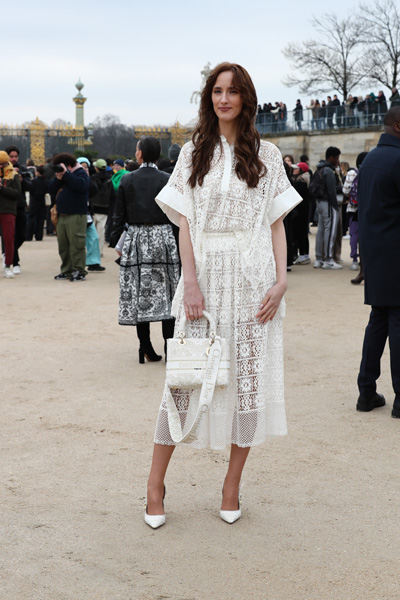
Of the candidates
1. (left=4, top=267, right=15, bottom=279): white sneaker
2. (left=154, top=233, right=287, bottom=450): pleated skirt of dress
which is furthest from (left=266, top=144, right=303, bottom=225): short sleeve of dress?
(left=4, top=267, right=15, bottom=279): white sneaker

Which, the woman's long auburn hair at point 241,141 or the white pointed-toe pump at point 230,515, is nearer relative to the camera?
the woman's long auburn hair at point 241,141

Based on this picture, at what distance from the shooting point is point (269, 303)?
360cm

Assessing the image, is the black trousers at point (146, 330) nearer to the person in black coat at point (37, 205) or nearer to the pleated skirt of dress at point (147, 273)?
the pleated skirt of dress at point (147, 273)

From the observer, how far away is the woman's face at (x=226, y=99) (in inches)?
140

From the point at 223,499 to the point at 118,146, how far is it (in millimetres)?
58377

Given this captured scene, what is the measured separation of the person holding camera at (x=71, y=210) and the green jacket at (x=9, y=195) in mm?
565

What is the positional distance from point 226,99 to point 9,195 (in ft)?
31.5

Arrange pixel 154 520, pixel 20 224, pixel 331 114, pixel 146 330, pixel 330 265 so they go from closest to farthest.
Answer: pixel 154 520, pixel 146 330, pixel 20 224, pixel 330 265, pixel 331 114

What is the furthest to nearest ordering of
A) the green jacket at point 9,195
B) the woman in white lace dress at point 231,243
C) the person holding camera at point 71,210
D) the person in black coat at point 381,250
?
the green jacket at point 9,195, the person holding camera at point 71,210, the person in black coat at point 381,250, the woman in white lace dress at point 231,243

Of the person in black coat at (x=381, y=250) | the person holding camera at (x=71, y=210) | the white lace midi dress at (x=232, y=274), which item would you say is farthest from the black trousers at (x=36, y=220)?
the white lace midi dress at (x=232, y=274)

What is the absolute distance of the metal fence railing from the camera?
3650 cm

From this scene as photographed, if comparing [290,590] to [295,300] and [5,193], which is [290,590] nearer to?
[295,300]

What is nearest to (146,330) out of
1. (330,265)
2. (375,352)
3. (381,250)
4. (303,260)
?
(375,352)

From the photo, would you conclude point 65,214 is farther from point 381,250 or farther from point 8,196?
point 381,250
